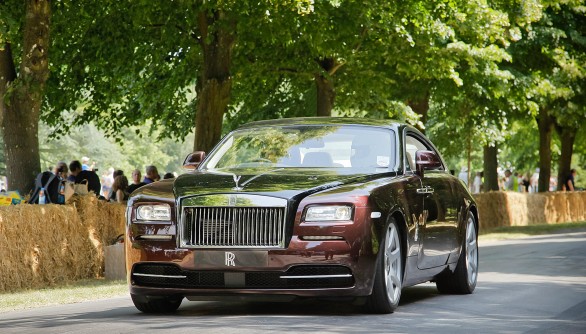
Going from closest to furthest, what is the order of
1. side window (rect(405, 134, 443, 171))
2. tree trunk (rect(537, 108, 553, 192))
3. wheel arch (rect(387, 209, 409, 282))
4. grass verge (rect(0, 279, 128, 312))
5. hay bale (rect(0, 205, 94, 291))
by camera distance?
wheel arch (rect(387, 209, 409, 282)), side window (rect(405, 134, 443, 171)), grass verge (rect(0, 279, 128, 312)), hay bale (rect(0, 205, 94, 291)), tree trunk (rect(537, 108, 553, 192))

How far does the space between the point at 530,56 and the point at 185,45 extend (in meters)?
13.3

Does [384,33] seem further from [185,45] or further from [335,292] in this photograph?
[335,292]

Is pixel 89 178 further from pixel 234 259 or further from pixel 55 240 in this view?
pixel 234 259

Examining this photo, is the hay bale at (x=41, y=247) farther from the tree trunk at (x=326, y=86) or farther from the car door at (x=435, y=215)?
the tree trunk at (x=326, y=86)

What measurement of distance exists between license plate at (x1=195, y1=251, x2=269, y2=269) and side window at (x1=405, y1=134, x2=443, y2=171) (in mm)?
2315

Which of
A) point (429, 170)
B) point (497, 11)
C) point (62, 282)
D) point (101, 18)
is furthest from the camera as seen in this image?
point (497, 11)

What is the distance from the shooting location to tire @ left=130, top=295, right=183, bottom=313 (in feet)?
35.4

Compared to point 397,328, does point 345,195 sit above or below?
above

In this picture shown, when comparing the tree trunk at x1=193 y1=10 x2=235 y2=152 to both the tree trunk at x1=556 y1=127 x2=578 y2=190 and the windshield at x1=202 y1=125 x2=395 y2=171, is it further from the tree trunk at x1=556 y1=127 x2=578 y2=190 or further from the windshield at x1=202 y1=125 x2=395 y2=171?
the tree trunk at x1=556 y1=127 x2=578 y2=190

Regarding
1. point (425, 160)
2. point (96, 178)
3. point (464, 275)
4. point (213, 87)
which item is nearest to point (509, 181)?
point (213, 87)

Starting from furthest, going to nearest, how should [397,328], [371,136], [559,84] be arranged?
[559,84]
[371,136]
[397,328]

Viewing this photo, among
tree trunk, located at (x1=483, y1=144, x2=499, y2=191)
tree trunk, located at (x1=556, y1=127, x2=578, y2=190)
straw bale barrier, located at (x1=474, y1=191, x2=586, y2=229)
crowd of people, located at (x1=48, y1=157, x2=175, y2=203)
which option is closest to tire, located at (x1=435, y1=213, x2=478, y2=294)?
crowd of people, located at (x1=48, y1=157, x2=175, y2=203)

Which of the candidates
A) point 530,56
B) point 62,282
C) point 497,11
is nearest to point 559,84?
point 530,56

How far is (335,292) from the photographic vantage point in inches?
400
